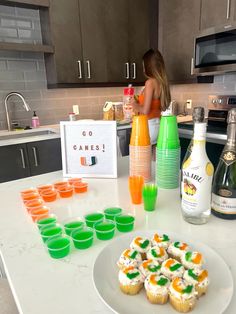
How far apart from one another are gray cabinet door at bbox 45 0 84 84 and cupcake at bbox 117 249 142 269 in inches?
87.6

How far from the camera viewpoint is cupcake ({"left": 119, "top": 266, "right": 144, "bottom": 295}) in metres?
0.48

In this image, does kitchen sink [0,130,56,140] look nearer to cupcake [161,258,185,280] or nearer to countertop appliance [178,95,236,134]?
countertop appliance [178,95,236,134]

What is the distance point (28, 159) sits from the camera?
2199 millimetres

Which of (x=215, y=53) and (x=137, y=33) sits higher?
(x=137, y=33)

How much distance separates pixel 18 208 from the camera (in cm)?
86

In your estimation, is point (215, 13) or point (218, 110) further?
point (218, 110)

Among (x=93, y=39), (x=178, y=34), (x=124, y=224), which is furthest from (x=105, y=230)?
(x=178, y=34)

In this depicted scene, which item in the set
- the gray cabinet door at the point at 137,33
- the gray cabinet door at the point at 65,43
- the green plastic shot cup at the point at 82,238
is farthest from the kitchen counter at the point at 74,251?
the gray cabinet door at the point at 137,33

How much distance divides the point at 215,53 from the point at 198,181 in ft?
5.98

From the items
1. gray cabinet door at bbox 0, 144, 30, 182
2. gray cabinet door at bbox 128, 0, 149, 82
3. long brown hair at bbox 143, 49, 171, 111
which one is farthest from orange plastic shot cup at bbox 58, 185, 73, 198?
gray cabinet door at bbox 128, 0, 149, 82

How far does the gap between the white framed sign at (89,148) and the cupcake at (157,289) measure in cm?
67

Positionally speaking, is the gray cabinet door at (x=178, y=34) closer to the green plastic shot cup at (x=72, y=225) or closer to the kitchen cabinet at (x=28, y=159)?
the kitchen cabinet at (x=28, y=159)

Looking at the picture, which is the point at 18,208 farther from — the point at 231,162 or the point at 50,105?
the point at 50,105

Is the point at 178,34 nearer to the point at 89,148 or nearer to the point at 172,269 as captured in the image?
the point at 89,148
